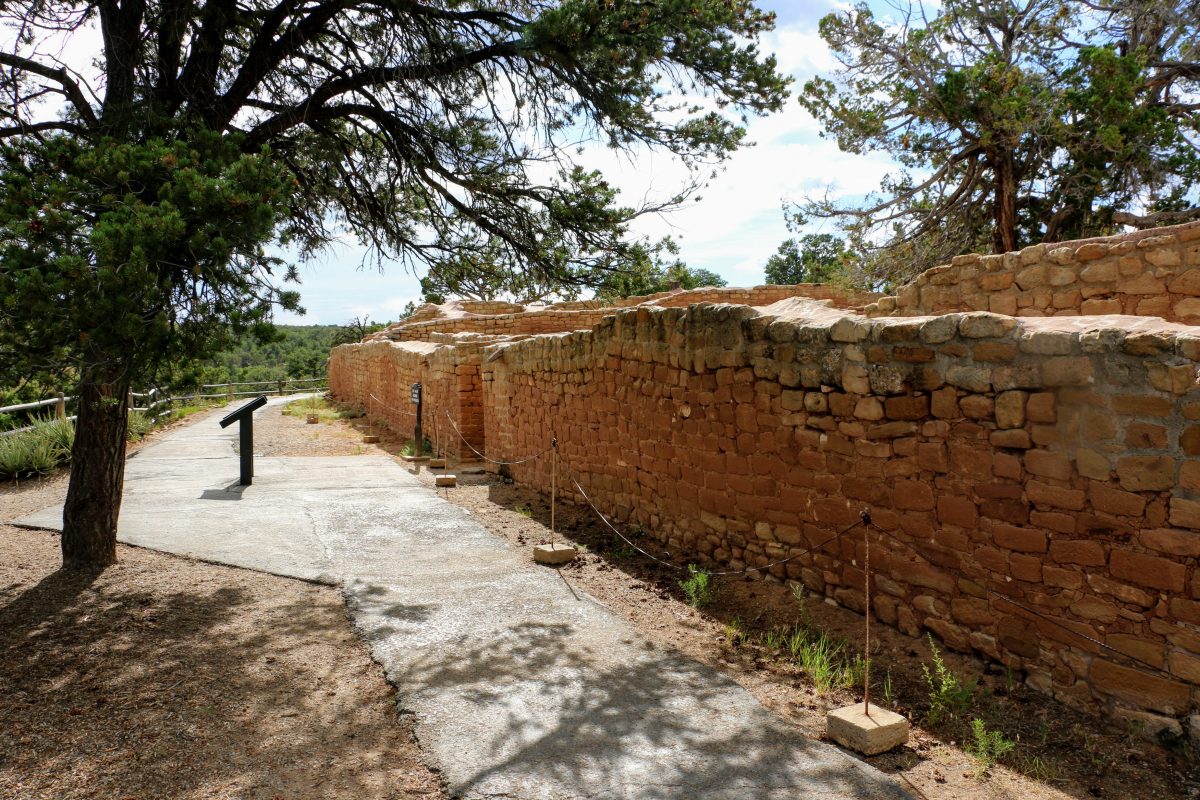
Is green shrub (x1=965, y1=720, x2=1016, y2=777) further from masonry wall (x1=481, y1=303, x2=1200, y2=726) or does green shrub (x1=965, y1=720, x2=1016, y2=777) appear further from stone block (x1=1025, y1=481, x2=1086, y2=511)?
stone block (x1=1025, y1=481, x2=1086, y2=511)

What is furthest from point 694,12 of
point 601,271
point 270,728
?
point 270,728

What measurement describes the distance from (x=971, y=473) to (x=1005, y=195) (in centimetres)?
1216

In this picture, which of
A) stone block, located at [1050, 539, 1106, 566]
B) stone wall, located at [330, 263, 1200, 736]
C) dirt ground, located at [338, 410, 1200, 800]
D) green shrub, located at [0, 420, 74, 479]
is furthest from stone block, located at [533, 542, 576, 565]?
green shrub, located at [0, 420, 74, 479]

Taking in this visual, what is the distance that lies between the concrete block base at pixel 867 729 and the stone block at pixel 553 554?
357 cm

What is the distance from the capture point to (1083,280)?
6.74 meters

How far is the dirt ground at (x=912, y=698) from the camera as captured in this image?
3568mm

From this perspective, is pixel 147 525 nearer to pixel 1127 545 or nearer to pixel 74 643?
pixel 74 643

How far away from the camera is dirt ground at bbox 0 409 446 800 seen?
358cm

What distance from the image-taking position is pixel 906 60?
1553 cm

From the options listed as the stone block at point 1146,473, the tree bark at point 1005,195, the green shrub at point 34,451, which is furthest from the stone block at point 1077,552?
the green shrub at point 34,451

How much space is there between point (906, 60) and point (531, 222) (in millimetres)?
10736

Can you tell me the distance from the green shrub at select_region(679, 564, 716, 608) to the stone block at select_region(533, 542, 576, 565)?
1.16 meters

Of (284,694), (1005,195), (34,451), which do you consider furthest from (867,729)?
(1005,195)

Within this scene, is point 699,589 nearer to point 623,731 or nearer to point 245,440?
point 623,731
